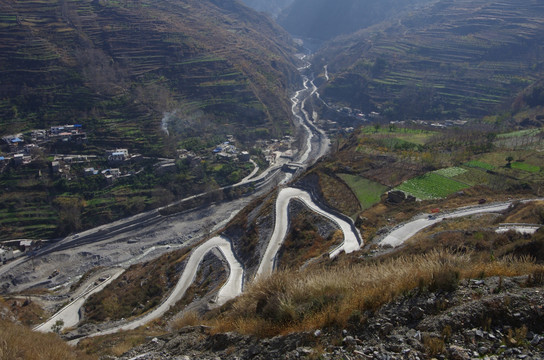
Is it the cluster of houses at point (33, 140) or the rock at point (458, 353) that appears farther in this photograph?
the cluster of houses at point (33, 140)

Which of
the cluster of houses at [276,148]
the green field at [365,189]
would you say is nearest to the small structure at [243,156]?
the cluster of houses at [276,148]

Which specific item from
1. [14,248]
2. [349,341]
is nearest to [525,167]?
[349,341]


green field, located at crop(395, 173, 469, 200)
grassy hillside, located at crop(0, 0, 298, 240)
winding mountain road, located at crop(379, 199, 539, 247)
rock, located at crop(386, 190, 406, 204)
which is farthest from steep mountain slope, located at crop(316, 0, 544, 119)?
winding mountain road, located at crop(379, 199, 539, 247)

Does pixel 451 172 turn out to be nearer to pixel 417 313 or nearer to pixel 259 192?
pixel 259 192

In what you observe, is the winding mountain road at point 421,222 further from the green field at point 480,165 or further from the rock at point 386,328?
the rock at point 386,328

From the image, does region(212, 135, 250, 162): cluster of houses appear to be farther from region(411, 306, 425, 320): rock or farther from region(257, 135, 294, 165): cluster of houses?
region(411, 306, 425, 320): rock

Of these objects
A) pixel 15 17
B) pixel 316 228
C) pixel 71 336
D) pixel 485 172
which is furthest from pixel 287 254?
pixel 15 17

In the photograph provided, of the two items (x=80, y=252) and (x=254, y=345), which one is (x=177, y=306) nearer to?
(x=254, y=345)
